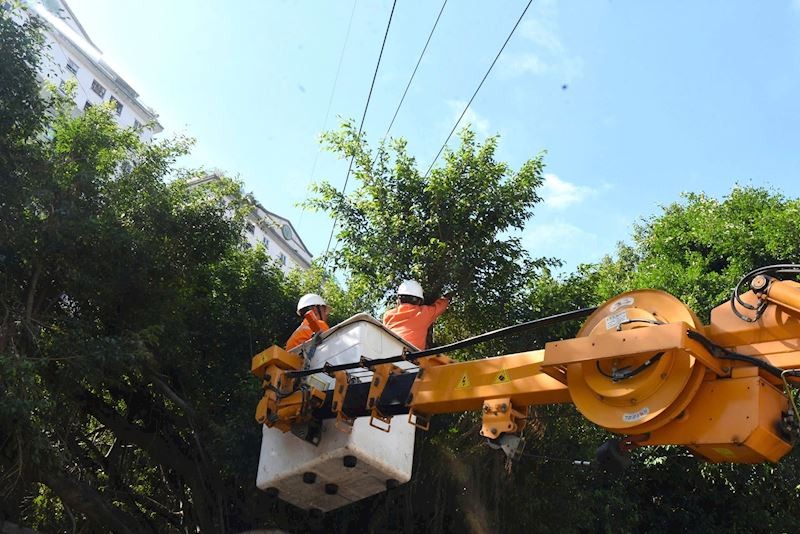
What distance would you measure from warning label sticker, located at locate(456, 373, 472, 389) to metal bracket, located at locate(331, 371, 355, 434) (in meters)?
1.04

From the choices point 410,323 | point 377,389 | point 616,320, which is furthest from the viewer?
point 410,323

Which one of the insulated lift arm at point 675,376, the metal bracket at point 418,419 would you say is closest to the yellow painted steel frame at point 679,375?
the insulated lift arm at point 675,376

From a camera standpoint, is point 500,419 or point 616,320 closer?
point 616,320

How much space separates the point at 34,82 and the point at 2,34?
0.60 m

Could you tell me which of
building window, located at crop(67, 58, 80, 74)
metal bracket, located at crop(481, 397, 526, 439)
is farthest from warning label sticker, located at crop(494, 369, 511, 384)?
building window, located at crop(67, 58, 80, 74)

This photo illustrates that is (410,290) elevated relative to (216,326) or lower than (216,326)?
lower

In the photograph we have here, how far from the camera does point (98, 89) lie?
47.9 meters

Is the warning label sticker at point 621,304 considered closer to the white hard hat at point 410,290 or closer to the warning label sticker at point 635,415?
the warning label sticker at point 635,415

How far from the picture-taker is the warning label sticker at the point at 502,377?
5172mm

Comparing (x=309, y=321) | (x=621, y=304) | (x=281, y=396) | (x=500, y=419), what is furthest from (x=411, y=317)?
(x=621, y=304)

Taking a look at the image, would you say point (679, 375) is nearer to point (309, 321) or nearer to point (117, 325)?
point (309, 321)

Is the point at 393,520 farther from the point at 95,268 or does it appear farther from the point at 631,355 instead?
the point at 631,355

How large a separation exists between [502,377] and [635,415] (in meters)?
1.03

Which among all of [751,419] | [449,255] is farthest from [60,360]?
[751,419]
